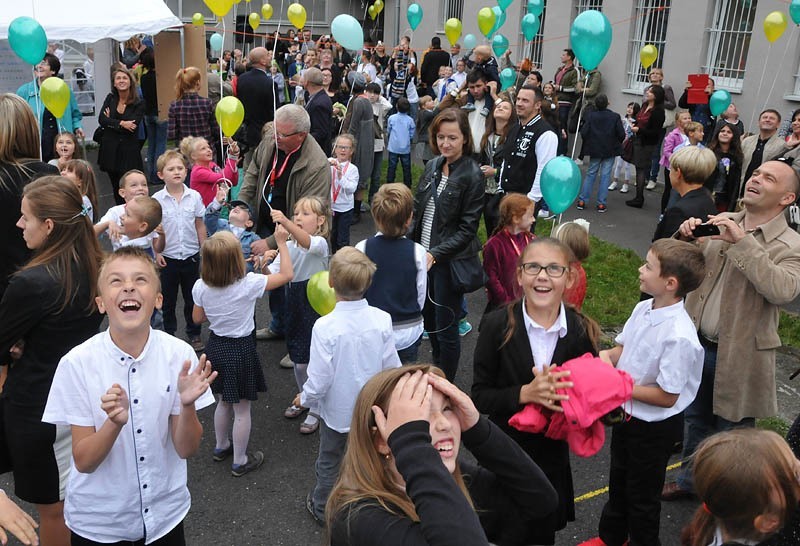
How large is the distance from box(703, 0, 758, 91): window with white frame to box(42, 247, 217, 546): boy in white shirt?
12.0m

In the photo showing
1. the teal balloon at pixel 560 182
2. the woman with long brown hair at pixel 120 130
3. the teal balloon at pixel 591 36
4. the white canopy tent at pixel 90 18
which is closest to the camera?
the teal balloon at pixel 560 182

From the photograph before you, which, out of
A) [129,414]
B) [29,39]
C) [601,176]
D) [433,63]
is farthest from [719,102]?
[129,414]

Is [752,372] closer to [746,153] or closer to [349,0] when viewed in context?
[746,153]

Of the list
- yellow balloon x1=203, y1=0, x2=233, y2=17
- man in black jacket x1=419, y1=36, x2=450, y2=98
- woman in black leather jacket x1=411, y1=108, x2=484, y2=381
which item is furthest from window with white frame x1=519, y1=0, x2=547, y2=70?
woman in black leather jacket x1=411, y1=108, x2=484, y2=381

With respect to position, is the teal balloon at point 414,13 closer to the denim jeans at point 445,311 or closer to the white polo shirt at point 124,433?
the denim jeans at point 445,311

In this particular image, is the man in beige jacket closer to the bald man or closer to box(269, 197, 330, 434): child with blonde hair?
box(269, 197, 330, 434): child with blonde hair

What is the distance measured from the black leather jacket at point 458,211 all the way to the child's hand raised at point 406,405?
2.83 metres

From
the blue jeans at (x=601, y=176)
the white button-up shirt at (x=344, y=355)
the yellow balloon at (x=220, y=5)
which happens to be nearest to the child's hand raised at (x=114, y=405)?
the white button-up shirt at (x=344, y=355)

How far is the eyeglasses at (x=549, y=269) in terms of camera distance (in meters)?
2.86

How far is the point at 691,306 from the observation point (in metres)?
3.80

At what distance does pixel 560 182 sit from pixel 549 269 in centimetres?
220

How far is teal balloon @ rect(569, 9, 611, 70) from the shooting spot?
5.14 m

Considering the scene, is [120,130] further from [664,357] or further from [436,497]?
[436,497]

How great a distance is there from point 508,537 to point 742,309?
6.21 feet
